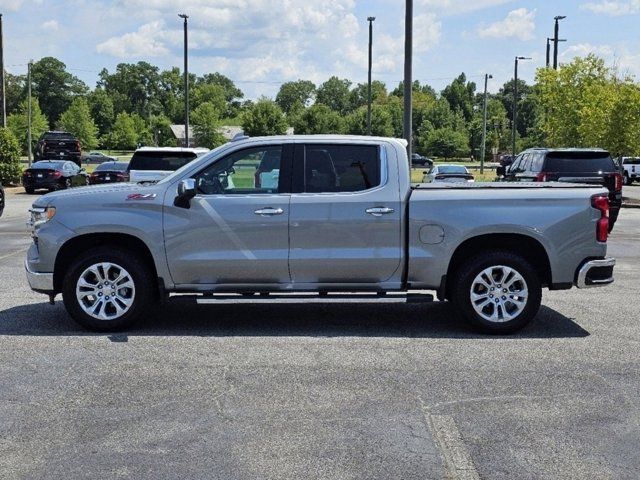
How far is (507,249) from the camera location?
8.26m

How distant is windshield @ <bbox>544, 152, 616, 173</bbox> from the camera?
18.5 meters

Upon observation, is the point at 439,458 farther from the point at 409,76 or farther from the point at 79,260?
the point at 409,76

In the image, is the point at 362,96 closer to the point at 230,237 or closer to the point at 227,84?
the point at 227,84

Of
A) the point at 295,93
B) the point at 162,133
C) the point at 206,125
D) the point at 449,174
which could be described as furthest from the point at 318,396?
the point at 295,93

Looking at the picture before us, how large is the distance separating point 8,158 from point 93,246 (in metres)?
31.3

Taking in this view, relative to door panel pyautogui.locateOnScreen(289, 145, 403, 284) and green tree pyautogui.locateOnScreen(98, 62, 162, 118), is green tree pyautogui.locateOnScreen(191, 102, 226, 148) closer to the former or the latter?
door panel pyautogui.locateOnScreen(289, 145, 403, 284)

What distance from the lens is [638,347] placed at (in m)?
7.56

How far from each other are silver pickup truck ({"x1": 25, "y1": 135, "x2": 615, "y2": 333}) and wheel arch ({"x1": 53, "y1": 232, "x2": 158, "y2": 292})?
0.10ft

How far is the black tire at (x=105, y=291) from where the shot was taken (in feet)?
26.3

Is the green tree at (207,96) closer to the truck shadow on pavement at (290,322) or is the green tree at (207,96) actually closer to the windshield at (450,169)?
the windshield at (450,169)

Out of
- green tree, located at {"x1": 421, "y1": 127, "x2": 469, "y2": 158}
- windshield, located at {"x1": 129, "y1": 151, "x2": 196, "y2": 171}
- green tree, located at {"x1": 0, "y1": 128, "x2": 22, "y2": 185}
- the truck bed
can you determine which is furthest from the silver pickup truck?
green tree, located at {"x1": 421, "y1": 127, "x2": 469, "y2": 158}

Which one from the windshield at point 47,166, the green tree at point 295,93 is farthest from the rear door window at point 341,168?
the green tree at point 295,93

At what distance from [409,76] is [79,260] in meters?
15.1

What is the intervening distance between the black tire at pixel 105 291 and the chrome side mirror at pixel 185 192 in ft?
2.30
